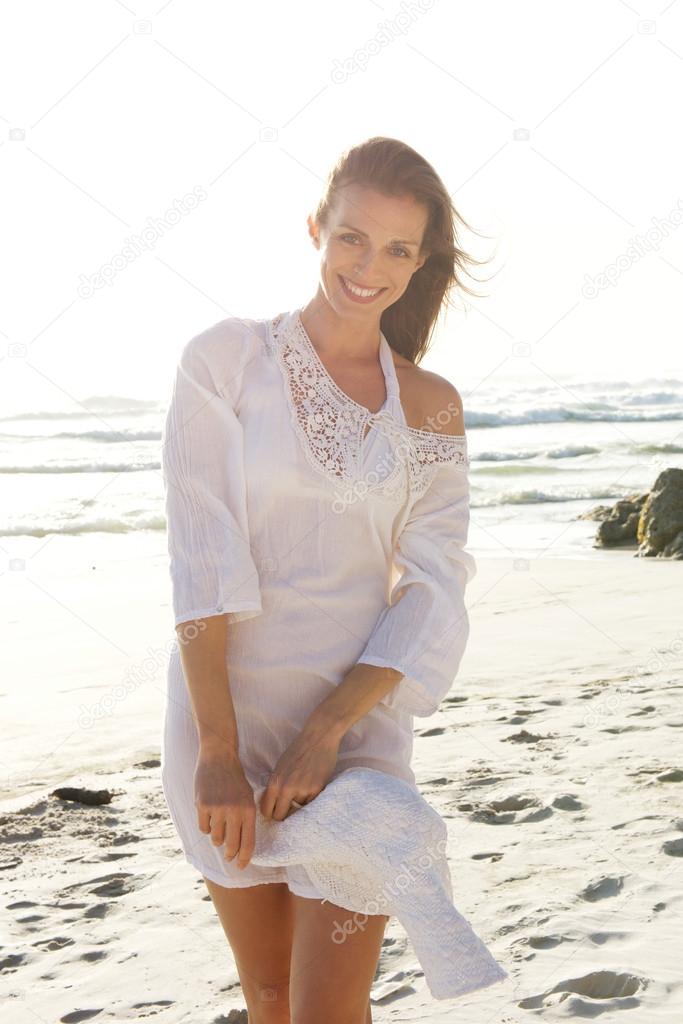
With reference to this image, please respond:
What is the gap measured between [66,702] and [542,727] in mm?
2362

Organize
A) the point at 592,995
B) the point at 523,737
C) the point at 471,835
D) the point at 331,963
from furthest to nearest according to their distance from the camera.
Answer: the point at 523,737 → the point at 471,835 → the point at 592,995 → the point at 331,963

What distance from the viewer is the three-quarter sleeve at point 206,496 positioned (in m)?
2.14

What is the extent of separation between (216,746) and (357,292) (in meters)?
0.89

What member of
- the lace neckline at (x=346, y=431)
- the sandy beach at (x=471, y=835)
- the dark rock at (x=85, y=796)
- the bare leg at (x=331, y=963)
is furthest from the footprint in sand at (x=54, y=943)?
the lace neckline at (x=346, y=431)

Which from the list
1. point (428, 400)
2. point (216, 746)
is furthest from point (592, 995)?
Answer: point (428, 400)

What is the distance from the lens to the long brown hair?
2.23 meters

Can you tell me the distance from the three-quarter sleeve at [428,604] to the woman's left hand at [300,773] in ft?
0.59

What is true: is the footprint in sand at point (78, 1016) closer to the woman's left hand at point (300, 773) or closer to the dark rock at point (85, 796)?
the woman's left hand at point (300, 773)

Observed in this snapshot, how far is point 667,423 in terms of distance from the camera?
73.7 feet

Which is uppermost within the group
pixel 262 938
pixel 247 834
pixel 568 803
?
pixel 247 834

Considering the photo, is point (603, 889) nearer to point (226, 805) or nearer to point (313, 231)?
point (226, 805)

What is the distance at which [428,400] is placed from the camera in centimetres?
243

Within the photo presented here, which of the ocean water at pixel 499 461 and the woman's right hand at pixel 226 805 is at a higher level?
the ocean water at pixel 499 461

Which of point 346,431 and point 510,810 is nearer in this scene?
point 346,431
